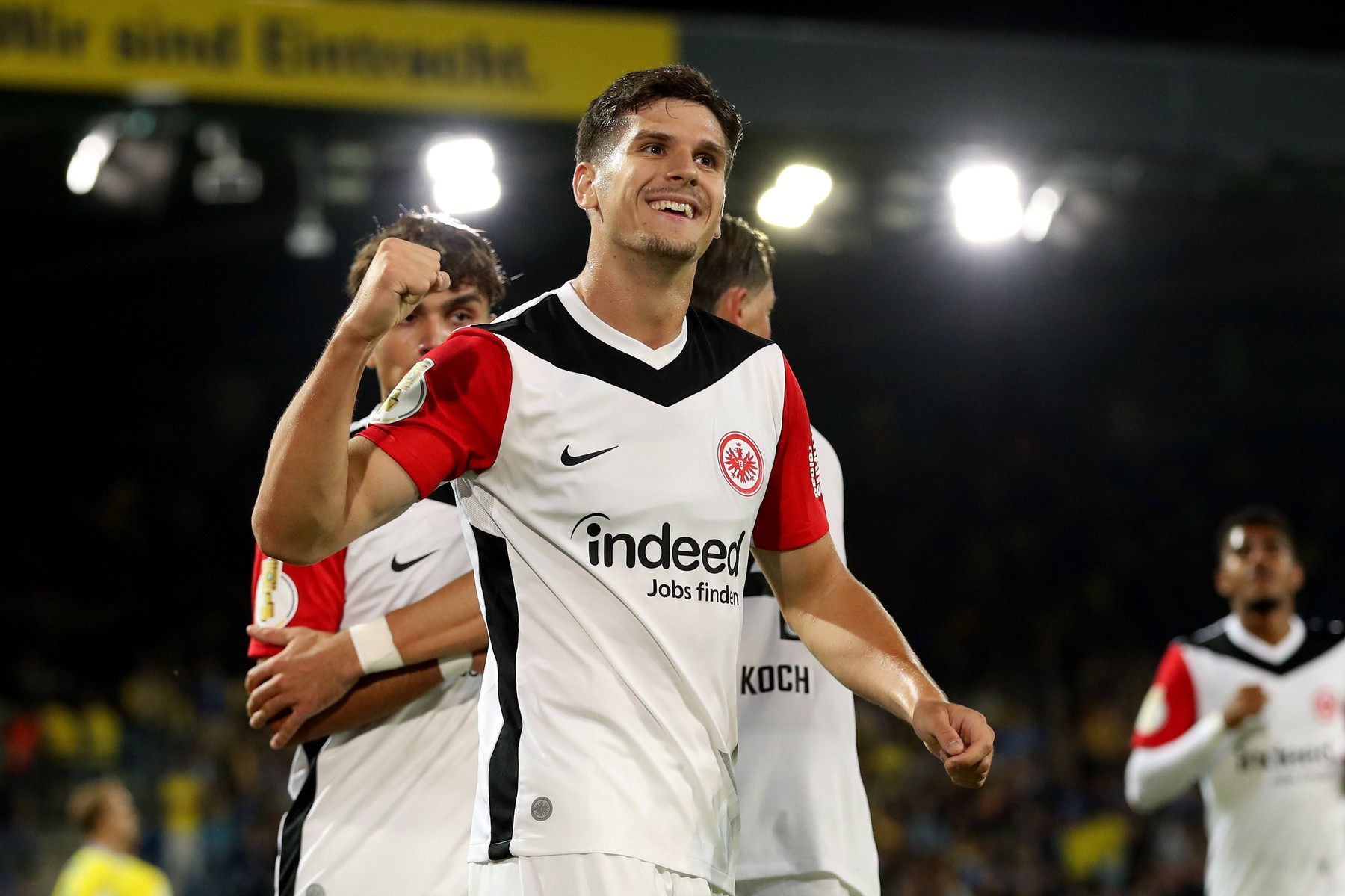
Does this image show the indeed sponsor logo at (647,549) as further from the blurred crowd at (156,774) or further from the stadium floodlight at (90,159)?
the blurred crowd at (156,774)

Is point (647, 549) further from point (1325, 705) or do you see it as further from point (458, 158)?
point (458, 158)

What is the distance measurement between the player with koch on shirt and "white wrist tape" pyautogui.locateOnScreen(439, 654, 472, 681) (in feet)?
1.78

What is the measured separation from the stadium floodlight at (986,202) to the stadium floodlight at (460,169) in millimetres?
3461

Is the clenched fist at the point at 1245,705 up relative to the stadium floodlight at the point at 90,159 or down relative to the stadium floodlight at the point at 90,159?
down

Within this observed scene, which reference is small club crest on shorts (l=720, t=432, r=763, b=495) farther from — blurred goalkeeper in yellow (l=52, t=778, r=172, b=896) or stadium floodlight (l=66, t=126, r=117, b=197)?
stadium floodlight (l=66, t=126, r=117, b=197)

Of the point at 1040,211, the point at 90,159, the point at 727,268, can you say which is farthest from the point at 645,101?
the point at 1040,211

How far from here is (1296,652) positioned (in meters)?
6.65

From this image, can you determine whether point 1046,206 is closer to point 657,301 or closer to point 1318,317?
point 1318,317

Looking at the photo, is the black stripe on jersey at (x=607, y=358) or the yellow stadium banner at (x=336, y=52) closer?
the black stripe on jersey at (x=607, y=358)

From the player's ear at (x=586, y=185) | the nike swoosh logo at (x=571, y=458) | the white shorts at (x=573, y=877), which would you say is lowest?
the white shorts at (x=573, y=877)

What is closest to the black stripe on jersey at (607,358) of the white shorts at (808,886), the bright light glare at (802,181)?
the white shorts at (808,886)

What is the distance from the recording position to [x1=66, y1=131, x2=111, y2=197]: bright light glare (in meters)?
11.1

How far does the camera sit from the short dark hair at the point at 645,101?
2789 mm

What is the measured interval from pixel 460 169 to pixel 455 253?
7107mm
